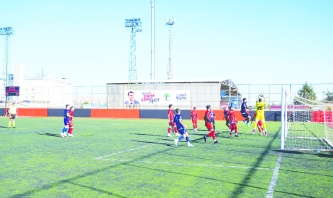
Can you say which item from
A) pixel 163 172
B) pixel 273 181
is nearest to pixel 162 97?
pixel 163 172

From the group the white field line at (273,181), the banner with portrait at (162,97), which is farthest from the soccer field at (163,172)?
the banner with portrait at (162,97)

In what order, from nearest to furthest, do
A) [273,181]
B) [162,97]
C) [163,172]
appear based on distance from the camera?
[273,181] → [163,172] → [162,97]

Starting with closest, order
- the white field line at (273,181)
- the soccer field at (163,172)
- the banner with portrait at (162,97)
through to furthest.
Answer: the white field line at (273,181)
the soccer field at (163,172)
the banner with portrait at (162,97)

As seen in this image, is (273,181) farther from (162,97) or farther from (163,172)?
(162,97)

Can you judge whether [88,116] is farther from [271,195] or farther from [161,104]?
[271,195]

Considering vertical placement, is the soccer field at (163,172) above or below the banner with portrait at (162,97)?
below

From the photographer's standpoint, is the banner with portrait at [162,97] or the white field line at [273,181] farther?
the banner with portrait at [162,97]

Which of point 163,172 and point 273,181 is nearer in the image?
point 273,181

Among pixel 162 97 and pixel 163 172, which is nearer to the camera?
pixel 163 172

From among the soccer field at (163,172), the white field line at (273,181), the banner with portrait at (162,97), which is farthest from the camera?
the banner with portrait at (162,97)

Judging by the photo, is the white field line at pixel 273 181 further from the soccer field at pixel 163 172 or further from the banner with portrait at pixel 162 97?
the banner with portrait at pixel 162 97

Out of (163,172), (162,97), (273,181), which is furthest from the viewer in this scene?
(162,97)

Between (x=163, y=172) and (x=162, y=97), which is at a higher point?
(x=162, y=97)

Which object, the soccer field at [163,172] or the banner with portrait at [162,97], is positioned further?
the banner with portrait at [162,97]
